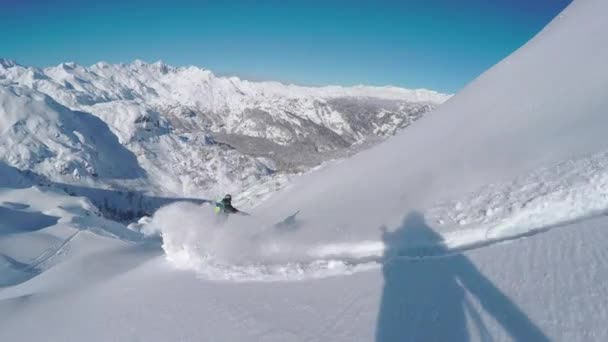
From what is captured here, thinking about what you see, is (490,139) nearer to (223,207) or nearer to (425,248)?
(425,248)

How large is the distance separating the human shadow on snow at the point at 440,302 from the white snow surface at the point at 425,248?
0.03 m

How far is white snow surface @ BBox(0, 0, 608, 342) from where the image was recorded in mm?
6605

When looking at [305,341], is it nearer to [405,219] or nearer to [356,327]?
[356,327]

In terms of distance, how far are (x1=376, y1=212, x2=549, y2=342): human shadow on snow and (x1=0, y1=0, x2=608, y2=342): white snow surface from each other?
0.03 metres

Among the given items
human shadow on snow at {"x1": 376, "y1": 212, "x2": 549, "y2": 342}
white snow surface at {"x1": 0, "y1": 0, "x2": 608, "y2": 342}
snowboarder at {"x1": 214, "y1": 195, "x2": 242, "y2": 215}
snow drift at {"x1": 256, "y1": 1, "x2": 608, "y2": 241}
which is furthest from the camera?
snowboarder at {"x1": 214, "y1": 195, "x2": 242, "y2": 215}

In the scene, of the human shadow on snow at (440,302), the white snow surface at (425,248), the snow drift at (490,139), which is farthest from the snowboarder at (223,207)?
the human shadow on snow at (440,302)

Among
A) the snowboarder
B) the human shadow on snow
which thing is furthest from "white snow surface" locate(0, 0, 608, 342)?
the snowboarder

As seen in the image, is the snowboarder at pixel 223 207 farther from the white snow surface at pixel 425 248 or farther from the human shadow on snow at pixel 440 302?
the human shadow on snow at pixel 440 302

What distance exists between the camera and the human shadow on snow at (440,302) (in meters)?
5.98

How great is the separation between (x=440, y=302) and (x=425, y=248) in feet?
9.09

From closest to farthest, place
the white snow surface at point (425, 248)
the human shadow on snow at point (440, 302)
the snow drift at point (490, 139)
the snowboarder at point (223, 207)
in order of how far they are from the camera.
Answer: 1. the human shadow on snow at point (440, 302)
2. the white snow surface at point (425, 248)
3. the snow drift at point (490, 139)
4. the snowboarder at point (223, 207)

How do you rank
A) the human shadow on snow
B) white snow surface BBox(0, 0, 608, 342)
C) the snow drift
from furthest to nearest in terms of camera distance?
1. the snow drift
2. white snow surface BBox(0, 0, 608, 342)
3. the human shadow on snow

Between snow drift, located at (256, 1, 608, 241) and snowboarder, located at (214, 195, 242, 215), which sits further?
snowboarder, located at (214, 195, 242, 215)

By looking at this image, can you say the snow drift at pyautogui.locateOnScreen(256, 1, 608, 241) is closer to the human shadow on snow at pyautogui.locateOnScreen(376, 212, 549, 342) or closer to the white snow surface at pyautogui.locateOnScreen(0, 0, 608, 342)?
the white snow surface at pyautogui.locateOnScreen(0, 0, 608, 342)
